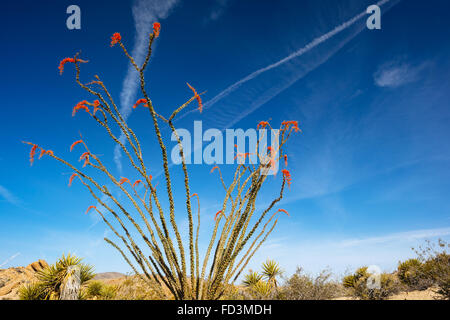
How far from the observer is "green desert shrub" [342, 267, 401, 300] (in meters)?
9.34

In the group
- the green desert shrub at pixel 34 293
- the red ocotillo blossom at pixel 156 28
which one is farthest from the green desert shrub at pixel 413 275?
the green desert shrub at pixel 34 293

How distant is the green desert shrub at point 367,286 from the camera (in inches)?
368

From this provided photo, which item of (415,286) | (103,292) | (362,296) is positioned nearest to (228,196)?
(103,292)

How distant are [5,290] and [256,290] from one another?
40.9 ft

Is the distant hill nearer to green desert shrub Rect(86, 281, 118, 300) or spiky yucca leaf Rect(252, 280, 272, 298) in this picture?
green desert shrub Rect(86, 281, 118, 300)

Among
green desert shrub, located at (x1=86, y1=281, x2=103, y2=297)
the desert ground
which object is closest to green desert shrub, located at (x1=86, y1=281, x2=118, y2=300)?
green desert shrub, located at (x1=86, y1=281, x2=103, y2=297)

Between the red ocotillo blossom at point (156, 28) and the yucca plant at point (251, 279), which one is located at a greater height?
the red ocotillo blossom at point (156, 28)

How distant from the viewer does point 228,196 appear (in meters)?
4.20

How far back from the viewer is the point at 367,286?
9555 millimetres

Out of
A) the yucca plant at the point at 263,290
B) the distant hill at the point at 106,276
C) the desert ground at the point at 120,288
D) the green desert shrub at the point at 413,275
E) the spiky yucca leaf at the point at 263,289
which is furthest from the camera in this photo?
the distant hill at the point at 106,276

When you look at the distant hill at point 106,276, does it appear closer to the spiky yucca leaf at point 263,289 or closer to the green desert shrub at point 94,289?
the green desert shrub at point 94,289

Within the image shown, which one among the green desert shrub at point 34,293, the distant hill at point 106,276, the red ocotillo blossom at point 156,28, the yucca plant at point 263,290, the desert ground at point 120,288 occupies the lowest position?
the distant hill at point 106,276

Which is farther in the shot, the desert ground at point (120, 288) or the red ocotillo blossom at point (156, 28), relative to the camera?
the desert ground at point (120, 288)
